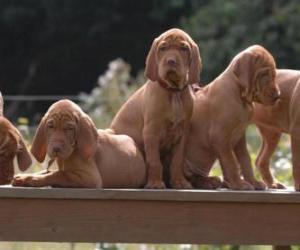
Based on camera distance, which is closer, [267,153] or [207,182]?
[207,182]

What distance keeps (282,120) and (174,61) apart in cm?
91

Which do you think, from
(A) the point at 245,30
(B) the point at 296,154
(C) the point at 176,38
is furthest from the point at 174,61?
(A) the point at 245,30

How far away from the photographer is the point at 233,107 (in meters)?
6.50

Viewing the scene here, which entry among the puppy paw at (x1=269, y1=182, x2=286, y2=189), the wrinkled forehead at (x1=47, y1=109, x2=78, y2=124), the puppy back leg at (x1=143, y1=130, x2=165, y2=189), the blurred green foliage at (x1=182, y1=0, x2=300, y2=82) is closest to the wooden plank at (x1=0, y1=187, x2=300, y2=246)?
the puppy back leg at (x1=143, y1=130, x2=165, y2=189)

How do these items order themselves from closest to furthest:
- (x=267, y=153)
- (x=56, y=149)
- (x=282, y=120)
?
(x=56, y=149)
(x=282, y=120)
(x=267, y=153)

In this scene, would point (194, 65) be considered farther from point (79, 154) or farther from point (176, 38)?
point (79, 154)

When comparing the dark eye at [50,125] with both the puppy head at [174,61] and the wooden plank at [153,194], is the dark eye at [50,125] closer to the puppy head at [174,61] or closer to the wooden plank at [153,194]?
the wooden plank at [153,194]

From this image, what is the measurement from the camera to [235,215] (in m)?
6.26

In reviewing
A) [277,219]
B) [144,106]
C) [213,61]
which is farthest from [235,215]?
[213,61]

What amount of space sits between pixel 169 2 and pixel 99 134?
26.0m

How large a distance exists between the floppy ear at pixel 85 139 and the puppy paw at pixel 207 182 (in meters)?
0.75

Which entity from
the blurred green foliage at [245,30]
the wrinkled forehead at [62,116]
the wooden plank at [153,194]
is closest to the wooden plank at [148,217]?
the wooden plank at [153,194]

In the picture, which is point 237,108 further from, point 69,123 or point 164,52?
point 69,123

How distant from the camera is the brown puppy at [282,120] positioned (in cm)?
652
